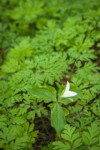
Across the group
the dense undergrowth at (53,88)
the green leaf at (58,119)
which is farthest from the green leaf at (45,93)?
the green leaf at (58,119)

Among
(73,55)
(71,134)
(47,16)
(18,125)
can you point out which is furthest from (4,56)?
(71,134)

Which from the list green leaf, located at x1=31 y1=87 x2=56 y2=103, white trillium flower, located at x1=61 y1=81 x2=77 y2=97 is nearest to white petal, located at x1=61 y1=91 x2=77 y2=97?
white trillium flower, located at x1=61 y1=81 x2=77 y2=97

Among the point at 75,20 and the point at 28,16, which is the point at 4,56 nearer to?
the point at 28,16

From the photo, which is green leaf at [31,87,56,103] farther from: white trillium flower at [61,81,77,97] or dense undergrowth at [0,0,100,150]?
white trillium flower at [61,81,77,97]

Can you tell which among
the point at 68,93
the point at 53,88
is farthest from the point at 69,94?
the point at 53,88

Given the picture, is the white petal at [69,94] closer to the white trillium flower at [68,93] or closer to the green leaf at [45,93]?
the white trillium flower at [68,93]

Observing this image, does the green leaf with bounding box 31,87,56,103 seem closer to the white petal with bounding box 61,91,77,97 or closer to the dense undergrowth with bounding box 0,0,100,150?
the dense undergrowth with bounding box 0,0,100,150

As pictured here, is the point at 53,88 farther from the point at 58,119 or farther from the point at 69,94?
the point at 58,119

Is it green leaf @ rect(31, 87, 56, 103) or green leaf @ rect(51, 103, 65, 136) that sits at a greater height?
green leaf @ rect(31, 87, 56, 103)

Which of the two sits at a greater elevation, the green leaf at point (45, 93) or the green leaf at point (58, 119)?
the green leaf at point (45, 93)
